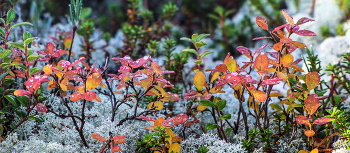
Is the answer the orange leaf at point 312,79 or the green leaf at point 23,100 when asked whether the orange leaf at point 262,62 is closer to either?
the orange leaf at point 312,79

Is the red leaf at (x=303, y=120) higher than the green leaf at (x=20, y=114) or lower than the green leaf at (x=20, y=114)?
lower

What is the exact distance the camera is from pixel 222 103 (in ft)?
2.99

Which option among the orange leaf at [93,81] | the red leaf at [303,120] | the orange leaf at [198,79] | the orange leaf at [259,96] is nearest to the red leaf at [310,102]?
the red leaf at [303,120]

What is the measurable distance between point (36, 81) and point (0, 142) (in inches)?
10.9

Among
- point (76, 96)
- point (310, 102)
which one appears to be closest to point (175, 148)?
point (76, 96)

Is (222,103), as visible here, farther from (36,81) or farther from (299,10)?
(299,10)

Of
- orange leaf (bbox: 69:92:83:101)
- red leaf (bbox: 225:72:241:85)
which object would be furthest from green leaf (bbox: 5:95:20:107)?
red leaf (bbox: 225:72:241:85)

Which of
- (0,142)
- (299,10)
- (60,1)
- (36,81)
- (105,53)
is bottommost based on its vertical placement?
(0,142)

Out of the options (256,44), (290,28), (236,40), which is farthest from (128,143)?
(256,44)

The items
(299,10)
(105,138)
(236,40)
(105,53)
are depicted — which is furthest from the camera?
(299,10)

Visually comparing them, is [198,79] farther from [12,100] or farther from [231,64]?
[12,100]

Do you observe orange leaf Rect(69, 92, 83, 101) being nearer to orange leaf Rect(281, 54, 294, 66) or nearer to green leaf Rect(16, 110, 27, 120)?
green leaf Rect(16, 110, 27, 120)

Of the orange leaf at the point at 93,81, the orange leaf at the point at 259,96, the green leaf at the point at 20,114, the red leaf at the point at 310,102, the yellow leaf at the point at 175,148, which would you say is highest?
the orange leaf at the point at 93,81

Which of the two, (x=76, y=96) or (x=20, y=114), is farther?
(x=20, y=114)
